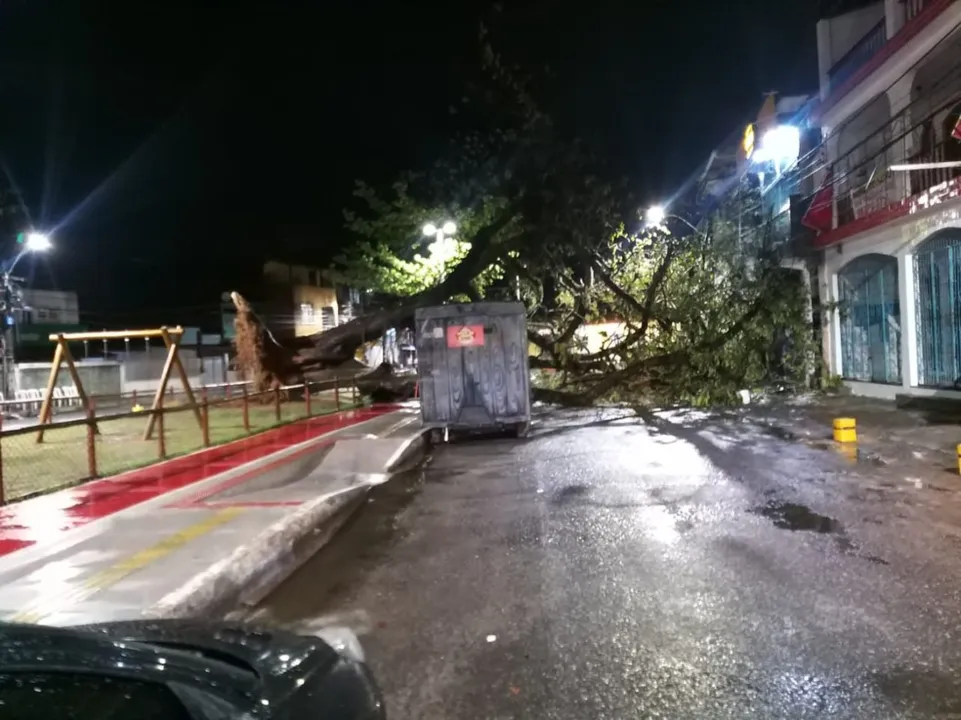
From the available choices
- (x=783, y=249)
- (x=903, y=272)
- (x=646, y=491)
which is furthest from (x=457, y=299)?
(x=646, y=491)

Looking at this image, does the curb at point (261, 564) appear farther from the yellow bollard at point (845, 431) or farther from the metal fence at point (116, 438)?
the yellow bollard at point (845, 431)

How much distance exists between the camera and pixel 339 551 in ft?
24.8

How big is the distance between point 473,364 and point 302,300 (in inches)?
1674

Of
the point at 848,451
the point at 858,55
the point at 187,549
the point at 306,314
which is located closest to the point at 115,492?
the point at 187,549

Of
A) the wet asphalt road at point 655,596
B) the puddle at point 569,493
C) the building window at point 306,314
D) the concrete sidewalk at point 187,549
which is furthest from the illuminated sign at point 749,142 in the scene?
the building window at point 306,314

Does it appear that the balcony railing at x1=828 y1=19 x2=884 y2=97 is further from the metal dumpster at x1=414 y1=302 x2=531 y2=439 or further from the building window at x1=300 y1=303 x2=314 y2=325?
the building window at x1=300 y1=303 x2=314 y2=325

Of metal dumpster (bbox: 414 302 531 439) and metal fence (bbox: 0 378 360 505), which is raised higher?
metal dumpster (bbox: 414 302 531 439)

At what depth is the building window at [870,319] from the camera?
61.0 feet

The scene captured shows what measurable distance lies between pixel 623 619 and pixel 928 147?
17.3 metres

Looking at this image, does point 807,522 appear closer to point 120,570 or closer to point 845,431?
point 845,431

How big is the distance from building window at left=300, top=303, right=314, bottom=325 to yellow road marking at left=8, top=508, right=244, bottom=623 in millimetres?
46520

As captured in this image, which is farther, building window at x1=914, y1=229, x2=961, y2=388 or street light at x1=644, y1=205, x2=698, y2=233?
street light at x1=644, y1=205, x2=698, y2=233

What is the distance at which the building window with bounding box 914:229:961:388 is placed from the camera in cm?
1606

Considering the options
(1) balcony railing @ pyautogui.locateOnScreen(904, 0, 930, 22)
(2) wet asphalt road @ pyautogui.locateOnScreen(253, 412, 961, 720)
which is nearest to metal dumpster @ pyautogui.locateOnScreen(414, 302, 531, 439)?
(2) wet asphalt road @ pyautogui.locateOnScreen(253, 412, 961, 720)
